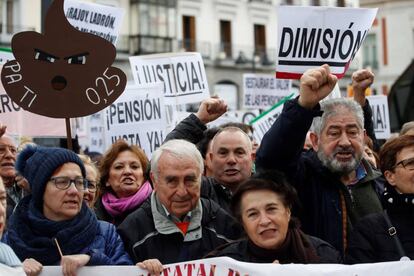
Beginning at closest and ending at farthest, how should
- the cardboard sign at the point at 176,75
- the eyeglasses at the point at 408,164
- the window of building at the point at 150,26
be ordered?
Answer: the eyeglasses at the point at 408,164 < the cardboard sign at the point at 176,75 < the window of building at the point at 150,26

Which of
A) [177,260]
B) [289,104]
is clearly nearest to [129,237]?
[177,260]

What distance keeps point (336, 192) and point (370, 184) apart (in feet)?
0.86

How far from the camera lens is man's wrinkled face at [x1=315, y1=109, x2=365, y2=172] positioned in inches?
171

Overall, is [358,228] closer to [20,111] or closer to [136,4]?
[20,111]

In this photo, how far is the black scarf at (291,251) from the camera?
12.7ft

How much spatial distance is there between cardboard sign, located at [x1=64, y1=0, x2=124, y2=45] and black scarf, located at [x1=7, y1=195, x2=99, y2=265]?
4501 mm

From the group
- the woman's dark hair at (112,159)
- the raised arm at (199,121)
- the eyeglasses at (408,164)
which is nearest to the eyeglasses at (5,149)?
the woman's dark hair at (112,159)

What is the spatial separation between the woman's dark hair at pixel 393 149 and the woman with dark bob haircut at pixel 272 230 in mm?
543

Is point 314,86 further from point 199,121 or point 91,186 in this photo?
point 91,186

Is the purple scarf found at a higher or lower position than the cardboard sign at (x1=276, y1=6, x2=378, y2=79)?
lower

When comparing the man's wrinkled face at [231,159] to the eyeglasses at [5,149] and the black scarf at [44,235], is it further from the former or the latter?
the eyeglasses at [5,149]

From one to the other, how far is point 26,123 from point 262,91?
6252 mm

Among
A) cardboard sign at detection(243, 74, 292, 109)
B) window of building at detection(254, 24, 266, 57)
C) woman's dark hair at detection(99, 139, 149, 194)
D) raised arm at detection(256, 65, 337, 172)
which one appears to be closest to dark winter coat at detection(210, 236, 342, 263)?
raised arm at detection(256, 65, 337, 172)

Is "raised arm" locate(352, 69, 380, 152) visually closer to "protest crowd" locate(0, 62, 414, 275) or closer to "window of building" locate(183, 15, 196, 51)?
"protest crowd" locate(0, 62, 414, 275)
